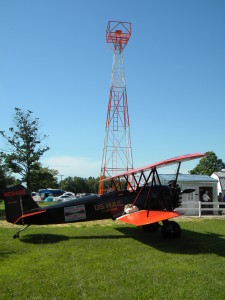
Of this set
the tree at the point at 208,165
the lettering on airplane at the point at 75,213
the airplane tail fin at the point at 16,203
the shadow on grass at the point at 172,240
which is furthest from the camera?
the tree at the point at 208,165

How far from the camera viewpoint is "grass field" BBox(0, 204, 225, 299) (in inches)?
175

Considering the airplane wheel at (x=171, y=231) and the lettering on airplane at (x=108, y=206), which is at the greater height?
the lettering on airplane at (x=108, y=206)

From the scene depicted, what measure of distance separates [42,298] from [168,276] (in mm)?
2312

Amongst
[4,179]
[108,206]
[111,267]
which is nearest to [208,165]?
[4,179]

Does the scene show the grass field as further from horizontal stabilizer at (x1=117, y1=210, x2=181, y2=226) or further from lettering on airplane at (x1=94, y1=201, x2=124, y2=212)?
lettering on airplane at (x1=94, y1=201, x2=124, y2=212)

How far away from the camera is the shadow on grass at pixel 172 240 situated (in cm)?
751

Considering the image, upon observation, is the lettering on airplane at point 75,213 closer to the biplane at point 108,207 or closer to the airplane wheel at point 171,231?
the biplane at point 108,207

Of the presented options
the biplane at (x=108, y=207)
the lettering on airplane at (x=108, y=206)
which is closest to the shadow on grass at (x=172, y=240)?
the biplane at (x=108, y=207)

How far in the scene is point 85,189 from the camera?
10475 cm

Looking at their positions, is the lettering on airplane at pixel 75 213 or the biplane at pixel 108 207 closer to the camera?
the biplane at pixel 108 207

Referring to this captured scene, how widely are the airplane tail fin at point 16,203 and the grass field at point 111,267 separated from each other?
0.74m

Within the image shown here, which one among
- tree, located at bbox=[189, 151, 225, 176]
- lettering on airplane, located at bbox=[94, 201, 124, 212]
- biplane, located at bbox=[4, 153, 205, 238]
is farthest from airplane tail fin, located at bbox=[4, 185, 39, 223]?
tree, located at bbox=[189, 151, 225, 176]

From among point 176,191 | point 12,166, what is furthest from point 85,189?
point 176,191

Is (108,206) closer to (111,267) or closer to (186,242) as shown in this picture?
(186,242)
